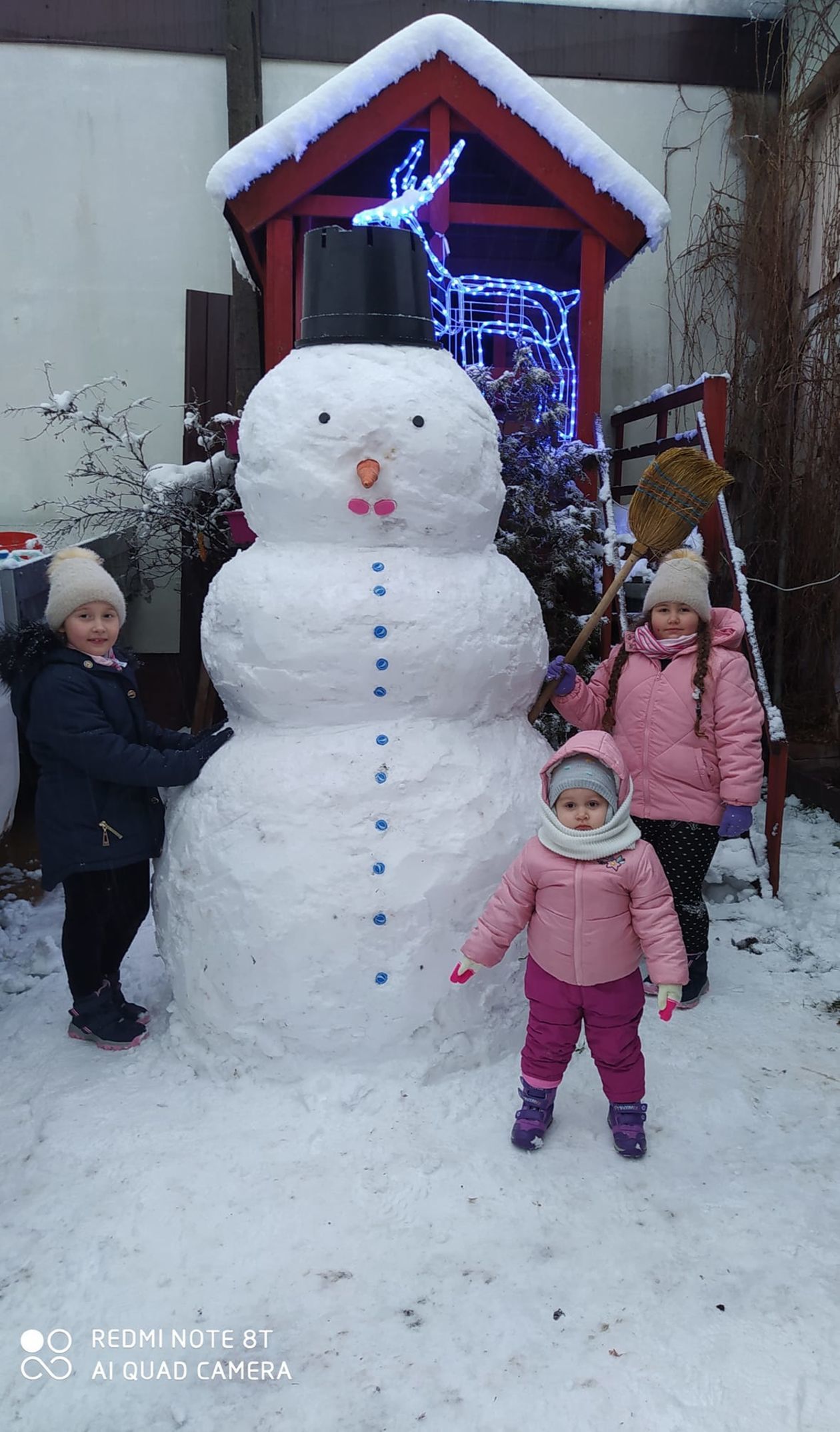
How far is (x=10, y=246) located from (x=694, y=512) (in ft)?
17.1

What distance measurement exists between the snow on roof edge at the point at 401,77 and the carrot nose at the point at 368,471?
2.75 m

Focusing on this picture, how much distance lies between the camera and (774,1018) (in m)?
3.01

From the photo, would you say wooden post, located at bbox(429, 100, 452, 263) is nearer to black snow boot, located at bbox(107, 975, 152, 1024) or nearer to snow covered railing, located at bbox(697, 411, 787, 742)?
snow covered railing, located at bbox(697, 411, 787, 742)

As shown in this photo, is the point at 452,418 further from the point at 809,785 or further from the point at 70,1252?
the point at 809,785

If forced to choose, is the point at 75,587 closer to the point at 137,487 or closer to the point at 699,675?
the point at 699,675

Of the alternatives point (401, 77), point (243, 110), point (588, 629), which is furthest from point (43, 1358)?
point (243, 110)

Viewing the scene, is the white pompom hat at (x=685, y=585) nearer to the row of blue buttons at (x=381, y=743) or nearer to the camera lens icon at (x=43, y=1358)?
the row of blue buttons at (x=381, y=743)

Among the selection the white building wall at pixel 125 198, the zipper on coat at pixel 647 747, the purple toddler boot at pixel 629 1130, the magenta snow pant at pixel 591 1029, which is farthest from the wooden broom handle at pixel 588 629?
the white building wall at pixel 125 198

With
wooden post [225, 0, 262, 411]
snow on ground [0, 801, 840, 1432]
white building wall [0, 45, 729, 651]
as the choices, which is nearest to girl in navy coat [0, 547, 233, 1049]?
snow on ground [0, 801, 840, 1432]

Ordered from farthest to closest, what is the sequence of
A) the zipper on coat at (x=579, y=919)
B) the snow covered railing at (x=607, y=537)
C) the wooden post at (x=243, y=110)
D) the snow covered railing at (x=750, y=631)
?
1. the wooden post at (x=243, y=110)
2. the snow covered railing at (x=607, y=537)
3. the snow covered railing at (x=750, y=631)
4. the zipper on coat at (x=579, y=919)

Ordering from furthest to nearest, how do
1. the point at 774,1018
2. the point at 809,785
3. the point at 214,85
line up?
the point at 214,85, the point at 809,785, the point at 774,1018

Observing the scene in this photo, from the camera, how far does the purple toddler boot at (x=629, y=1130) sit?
7.59 ft

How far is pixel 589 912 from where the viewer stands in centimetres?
223

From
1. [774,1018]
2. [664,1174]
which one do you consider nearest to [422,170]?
[774,1018]
